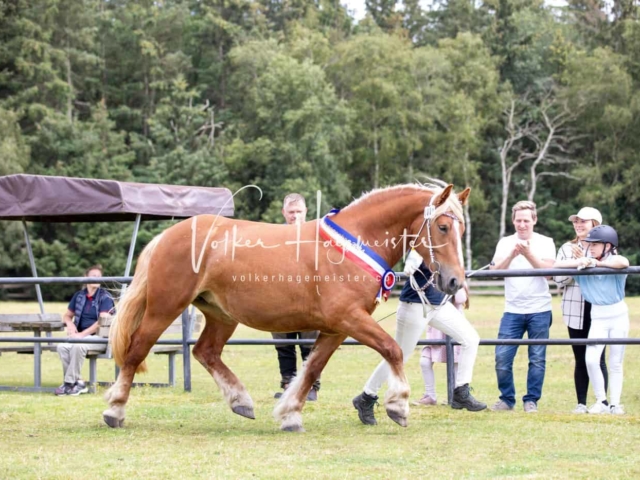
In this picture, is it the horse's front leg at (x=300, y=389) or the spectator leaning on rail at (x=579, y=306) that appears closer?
the horse's front leg at (x=300, y=389)

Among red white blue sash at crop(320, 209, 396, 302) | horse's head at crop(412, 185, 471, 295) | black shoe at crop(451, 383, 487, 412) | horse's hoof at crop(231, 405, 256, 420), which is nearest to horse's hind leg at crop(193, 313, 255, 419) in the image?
horse's hoof at crop(231, 405, 256, 420)

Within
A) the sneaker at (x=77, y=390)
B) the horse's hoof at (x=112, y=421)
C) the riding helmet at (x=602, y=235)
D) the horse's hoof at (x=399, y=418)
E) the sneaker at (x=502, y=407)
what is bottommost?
the sneaker at (x=77, y=390)

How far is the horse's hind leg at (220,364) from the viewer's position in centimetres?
738

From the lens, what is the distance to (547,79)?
187ft

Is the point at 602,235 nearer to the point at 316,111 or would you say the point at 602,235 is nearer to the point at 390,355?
the point at 390,355

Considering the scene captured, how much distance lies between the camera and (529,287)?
838 centimetres

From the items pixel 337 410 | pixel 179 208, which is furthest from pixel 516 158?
pixel 337 410

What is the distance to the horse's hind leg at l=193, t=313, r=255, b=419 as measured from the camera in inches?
291

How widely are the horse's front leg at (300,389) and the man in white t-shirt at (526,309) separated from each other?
2.08m

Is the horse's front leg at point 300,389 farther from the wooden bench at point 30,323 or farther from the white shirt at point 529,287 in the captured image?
the wooden bench at point 30,323

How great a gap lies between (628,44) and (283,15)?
2674cm

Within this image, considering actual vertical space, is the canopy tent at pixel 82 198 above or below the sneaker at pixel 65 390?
above

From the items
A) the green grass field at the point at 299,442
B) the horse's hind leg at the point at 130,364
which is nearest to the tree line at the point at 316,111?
the green grass field at the point at 299,442

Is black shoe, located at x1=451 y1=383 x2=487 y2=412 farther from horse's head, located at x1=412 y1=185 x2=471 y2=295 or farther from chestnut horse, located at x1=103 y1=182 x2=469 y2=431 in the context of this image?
horse's head, located at x1=412 y1=185 x2=471 y2=295
